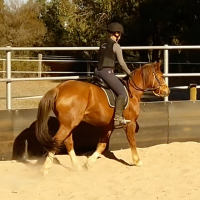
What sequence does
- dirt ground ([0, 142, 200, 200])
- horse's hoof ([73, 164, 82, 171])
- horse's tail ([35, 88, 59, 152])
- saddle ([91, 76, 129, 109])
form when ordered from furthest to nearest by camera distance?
saddle ([91, 76, 129, 109])
horse's hoof ([73, 164, 82, 171])
horse's tail ([35, 88, 59, 152])
dirt ground ([0, 142, 200, 200])

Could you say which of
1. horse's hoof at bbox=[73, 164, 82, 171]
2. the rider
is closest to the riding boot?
the rider

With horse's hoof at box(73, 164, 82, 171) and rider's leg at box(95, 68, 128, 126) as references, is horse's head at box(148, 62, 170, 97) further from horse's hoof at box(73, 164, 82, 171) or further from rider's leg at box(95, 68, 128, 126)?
horse's hoof at box(73, 164, 82, 171)

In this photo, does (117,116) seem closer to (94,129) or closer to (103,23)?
(94,129)

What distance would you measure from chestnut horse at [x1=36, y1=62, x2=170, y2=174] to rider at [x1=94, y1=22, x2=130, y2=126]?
163mm

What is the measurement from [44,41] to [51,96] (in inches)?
1184

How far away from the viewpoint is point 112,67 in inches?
265

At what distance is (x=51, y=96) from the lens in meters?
6.27

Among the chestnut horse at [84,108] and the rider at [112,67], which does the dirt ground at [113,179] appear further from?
the rider at [112,67]

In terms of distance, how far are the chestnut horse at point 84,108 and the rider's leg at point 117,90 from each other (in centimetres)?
15

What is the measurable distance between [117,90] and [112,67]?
0.35m

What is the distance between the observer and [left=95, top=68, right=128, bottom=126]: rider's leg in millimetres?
6621

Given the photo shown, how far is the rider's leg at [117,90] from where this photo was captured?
6.62 m

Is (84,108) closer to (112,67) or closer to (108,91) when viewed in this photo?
(108,91)

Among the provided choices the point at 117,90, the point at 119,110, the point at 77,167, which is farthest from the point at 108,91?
the point at 77,167
